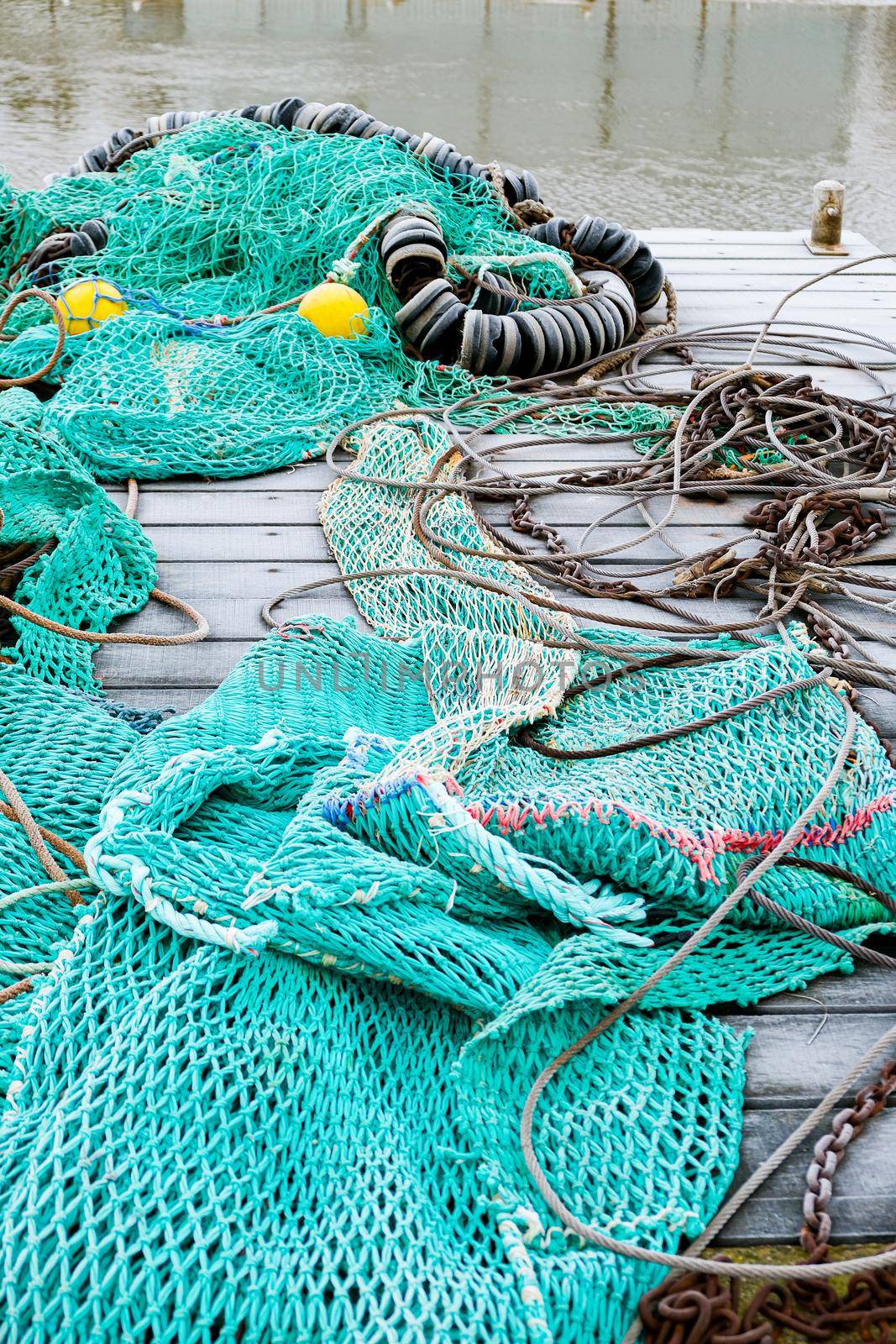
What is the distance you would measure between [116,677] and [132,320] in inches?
57.8

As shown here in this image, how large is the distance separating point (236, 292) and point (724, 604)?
2096mm

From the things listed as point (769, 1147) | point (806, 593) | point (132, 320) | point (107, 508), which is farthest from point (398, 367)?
point (769, 1147)

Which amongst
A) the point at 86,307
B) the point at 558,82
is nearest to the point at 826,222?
the point at 86,307

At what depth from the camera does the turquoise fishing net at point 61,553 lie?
2.24 m

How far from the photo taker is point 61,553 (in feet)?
7.88

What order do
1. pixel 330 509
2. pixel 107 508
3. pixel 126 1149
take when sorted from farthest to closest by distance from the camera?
pixel 330 509 < pixel 107 508 < pixel 126 1149

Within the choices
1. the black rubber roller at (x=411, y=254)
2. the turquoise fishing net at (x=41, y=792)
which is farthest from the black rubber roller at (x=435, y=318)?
the turquoise fishing net at (x=41, y=792)

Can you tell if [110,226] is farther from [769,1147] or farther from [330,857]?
[769,1147]

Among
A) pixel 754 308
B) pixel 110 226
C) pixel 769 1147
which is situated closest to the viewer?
pixel 769 1147

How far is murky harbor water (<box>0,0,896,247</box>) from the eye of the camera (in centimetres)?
920

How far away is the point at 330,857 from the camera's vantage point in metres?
1.48

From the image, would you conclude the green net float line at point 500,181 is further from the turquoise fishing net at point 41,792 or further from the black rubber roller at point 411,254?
the turquoise fishing net at point 41,792

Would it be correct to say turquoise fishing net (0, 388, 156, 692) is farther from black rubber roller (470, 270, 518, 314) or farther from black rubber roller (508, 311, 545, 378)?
black rubber roller (470, 270, 518, 314)

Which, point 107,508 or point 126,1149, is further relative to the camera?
point 107,508
